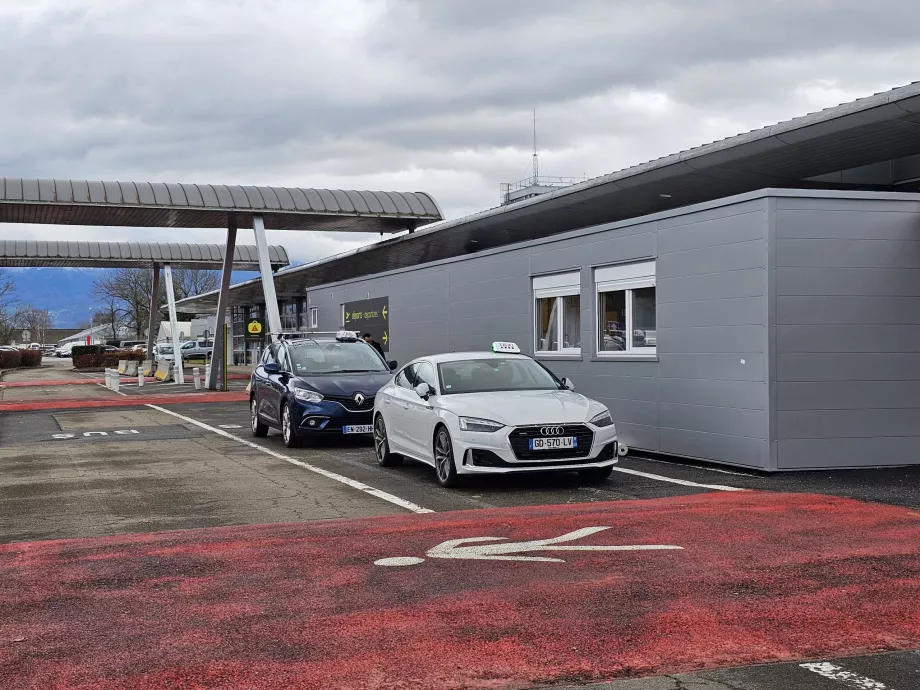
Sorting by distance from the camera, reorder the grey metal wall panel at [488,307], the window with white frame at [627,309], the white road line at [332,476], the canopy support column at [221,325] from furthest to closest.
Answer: the canopy support column at [221,325] → the grey metal wall panel at [488,307] → the window with white frame at [627,309] → the white road line at [332,476]

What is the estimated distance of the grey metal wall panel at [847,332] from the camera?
40.7 feet

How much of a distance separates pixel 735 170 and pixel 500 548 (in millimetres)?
12311

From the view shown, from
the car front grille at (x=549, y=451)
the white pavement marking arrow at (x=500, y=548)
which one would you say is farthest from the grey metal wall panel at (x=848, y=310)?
the white pavement marking arrow at (x=500, y=548)

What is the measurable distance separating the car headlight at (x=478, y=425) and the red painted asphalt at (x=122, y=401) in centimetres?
1922

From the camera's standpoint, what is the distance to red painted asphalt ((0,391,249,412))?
2856 centimetres

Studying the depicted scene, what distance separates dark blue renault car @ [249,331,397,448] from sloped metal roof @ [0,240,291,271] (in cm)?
2901

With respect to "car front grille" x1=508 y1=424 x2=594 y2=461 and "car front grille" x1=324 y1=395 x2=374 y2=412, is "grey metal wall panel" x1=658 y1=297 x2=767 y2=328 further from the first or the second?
"car front grille" x1=324 y1=395 x2=374 y2=412

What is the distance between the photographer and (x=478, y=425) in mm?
11188

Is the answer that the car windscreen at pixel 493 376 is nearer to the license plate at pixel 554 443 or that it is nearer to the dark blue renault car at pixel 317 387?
the license plate at pixel 554 443

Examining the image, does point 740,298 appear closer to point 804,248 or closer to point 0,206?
point 804,248

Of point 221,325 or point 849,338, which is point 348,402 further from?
point 221,325

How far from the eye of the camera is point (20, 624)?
5.80m

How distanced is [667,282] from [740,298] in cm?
157

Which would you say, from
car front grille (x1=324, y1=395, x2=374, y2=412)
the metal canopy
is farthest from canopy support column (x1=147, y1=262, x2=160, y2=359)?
car front grille (x1=324, y1=395, x2=374, y2=412)
